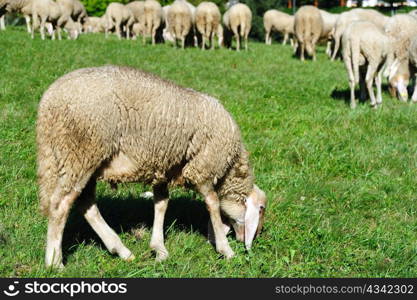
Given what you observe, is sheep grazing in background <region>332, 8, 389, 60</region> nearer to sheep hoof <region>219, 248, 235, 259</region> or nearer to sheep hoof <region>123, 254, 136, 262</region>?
sheep hoof <region>219, 248, 235, 259</region>

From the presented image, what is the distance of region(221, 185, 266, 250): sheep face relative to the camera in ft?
13.2

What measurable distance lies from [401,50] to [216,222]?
9297mm

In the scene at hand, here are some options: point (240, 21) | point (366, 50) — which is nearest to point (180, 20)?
point (240, 21)

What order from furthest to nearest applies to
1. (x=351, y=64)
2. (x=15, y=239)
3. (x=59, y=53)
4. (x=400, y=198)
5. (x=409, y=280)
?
(x=59, y=53)
(x=351, y=64)
(x=400, y=198)
(x=15, y=239)
(x=409, y=280)

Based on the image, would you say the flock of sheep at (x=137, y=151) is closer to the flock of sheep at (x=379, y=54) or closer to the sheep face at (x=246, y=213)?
the sheep face at (x=246, y=213)

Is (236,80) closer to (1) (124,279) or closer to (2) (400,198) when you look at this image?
(2) (400,198)

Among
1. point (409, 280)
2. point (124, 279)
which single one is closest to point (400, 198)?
point (409, 280)

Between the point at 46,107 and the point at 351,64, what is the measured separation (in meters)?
7.32

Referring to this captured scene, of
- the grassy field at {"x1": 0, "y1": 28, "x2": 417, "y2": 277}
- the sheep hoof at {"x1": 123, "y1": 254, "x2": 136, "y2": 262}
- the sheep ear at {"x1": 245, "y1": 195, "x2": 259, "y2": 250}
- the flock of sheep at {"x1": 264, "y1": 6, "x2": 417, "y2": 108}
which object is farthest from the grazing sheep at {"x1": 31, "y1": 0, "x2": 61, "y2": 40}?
the sheep hoof at {"x1": 123, "y1": 254, "x2": 136, "y2": 262}

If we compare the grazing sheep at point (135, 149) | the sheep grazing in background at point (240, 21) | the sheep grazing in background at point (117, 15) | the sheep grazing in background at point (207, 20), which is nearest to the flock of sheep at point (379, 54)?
the grazing sheep at point (135, 149)

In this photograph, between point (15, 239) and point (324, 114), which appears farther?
point (324, 114)

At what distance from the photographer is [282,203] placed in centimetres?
476

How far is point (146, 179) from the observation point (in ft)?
11.9

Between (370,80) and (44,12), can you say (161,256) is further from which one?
(44,12)
